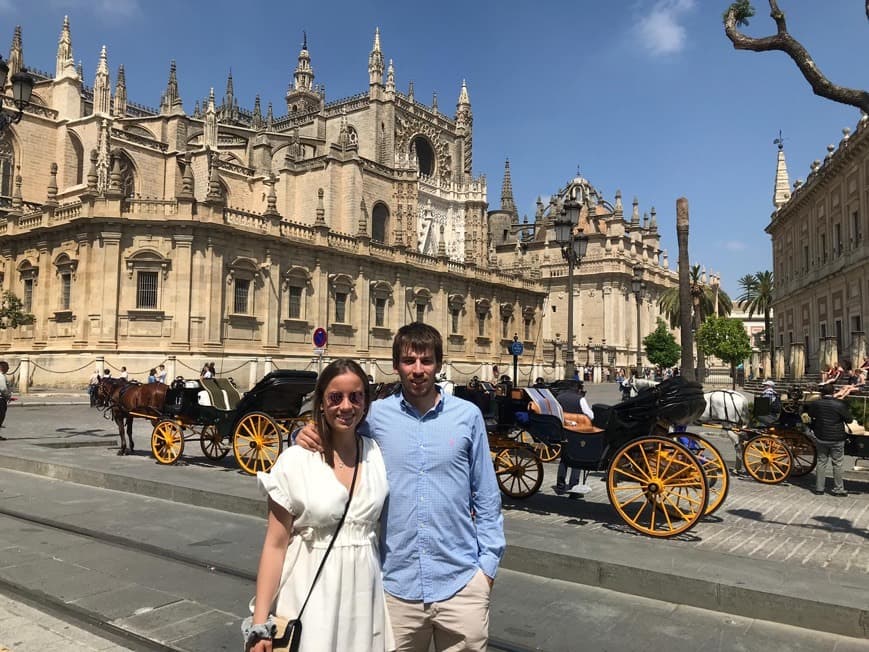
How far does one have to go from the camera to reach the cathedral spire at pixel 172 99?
42.0 m

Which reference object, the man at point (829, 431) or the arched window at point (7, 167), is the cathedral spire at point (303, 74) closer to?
the arched window at point (7, 167)

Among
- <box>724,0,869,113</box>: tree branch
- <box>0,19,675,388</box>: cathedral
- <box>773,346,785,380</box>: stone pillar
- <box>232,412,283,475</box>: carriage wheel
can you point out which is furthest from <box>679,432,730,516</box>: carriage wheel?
<box>773,346,785,380</box>: stone pillar

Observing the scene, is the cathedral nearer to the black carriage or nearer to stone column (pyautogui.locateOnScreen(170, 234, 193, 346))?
stone column (pyautogui.locateOnScreen(170, 234, 193, 346))

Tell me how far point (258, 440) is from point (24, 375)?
2178 cm

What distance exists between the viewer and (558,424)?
788 cm

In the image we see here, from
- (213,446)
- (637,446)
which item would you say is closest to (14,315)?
(213,446)

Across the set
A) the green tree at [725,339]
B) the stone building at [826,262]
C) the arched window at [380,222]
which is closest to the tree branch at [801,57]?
the stone building at [826,262]

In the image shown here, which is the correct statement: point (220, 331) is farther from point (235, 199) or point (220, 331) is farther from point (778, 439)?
point (778, 439)

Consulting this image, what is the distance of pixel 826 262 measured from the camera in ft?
115

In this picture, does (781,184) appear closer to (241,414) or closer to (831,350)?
(831,350)

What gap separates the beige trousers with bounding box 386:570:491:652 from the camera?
242cm

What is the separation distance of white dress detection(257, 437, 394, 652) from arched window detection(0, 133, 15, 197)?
4025cm

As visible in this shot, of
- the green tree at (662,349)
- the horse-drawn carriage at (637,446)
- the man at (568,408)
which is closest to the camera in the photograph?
the horse-drawn carriage at (637,446)

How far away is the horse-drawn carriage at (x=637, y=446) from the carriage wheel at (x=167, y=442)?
542 centimetres
